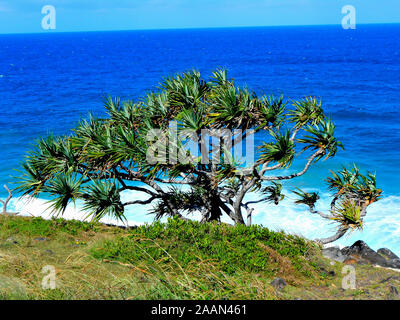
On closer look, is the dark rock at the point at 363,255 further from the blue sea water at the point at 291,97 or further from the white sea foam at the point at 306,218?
the white sea foam at the point at 306,218

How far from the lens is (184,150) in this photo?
→ 9.52 meters

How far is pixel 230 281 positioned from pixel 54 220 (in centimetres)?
601

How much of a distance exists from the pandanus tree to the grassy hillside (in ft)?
3.37

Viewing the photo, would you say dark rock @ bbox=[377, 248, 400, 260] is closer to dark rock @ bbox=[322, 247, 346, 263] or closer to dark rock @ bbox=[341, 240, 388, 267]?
dark rock @ bbox=[341, 240, 388, 267]

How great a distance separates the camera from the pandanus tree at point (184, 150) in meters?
9.77

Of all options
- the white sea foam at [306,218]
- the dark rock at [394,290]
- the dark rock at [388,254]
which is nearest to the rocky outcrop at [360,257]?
the dark rock at [388,254]

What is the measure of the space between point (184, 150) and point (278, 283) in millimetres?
3599

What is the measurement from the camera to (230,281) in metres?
6.35

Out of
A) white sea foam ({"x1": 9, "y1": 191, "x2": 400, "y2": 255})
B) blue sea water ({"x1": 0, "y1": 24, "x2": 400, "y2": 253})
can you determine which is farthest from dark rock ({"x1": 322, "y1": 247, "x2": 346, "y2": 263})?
white sea foam ({"x1": 9, "y1": 191, "x2": 400, "y2": 255})

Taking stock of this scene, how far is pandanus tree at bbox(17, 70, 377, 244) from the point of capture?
32.1 ft

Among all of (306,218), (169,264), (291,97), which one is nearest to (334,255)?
(169,264)

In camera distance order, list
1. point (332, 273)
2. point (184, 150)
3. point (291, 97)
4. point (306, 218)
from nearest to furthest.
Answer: point (332, 273), point (184, 150), point (306, 218), point (291, 97)

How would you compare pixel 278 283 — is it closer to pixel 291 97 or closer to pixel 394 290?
pixel 394 290
